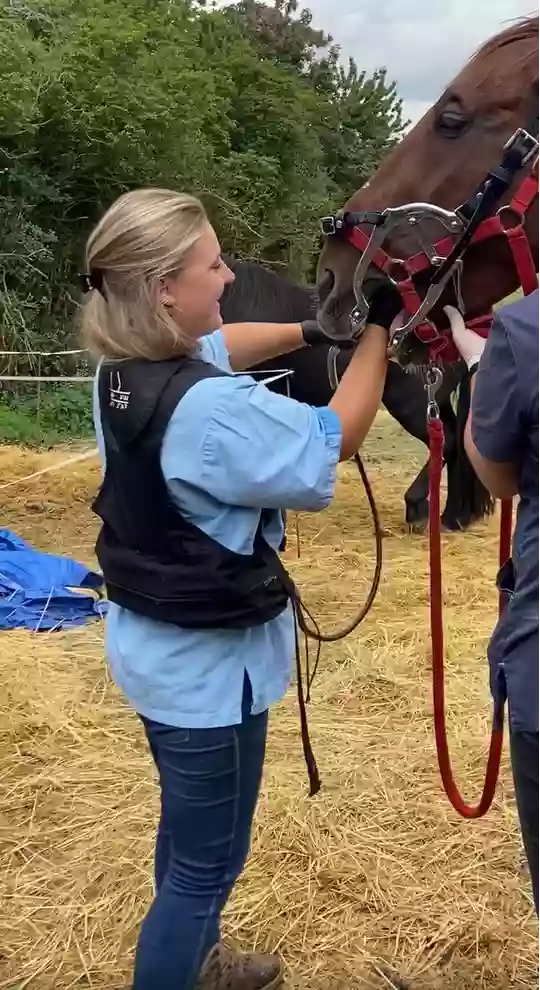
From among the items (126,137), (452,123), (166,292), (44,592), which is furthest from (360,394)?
(126,137)

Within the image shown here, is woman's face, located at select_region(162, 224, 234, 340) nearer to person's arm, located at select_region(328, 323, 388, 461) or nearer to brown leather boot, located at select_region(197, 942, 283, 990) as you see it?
person's arm, located at select_region(328, 323, 388, 461)

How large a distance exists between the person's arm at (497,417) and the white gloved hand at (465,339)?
359 millimetres

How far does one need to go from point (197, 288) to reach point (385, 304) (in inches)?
20.6

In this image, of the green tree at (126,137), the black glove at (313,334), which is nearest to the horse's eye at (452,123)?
the black glove at (313,334)

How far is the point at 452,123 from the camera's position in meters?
1.95

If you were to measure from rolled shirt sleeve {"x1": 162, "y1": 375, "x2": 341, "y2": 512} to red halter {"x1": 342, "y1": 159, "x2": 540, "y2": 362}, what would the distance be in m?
0.51

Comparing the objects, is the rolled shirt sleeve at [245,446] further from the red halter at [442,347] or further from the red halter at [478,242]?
the red halter at [478,242]

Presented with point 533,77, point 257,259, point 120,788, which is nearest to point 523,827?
point 533,77

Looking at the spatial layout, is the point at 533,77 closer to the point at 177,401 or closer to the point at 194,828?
the point at 177,401

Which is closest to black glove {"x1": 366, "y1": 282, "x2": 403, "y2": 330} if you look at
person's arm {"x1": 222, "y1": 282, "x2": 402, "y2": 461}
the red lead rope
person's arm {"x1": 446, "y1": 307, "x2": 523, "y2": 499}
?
person's arm {"x1": 222, "y1": 282, "x2": 402, "y2": 461}

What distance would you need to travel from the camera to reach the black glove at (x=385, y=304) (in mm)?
1853

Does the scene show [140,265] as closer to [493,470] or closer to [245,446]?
[245,446]

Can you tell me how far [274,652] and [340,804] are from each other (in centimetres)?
132

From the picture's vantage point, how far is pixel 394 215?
1921 mm
